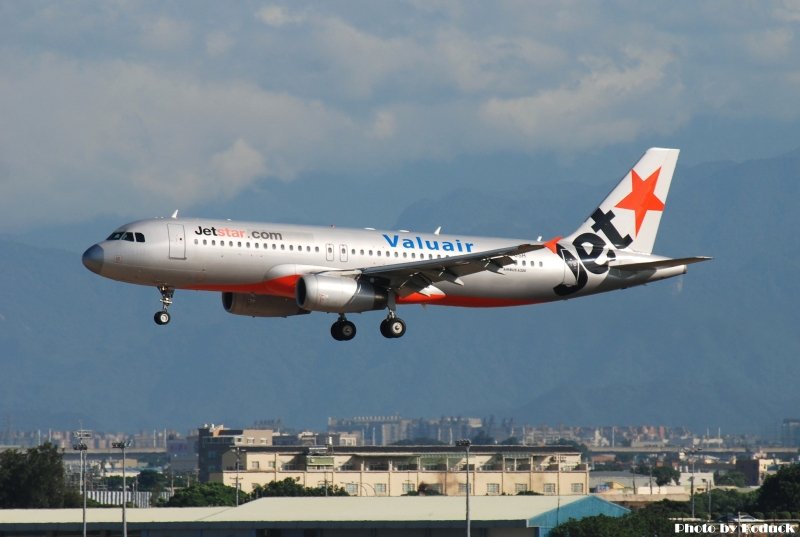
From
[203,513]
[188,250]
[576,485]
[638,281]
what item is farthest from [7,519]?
[576,485]

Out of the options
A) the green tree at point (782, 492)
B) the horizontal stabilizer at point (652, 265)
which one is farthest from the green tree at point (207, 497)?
the horizontal stabilizer at point (652, 265)

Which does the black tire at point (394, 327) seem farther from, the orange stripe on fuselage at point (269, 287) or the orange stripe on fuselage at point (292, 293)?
the orange stripe on fuselage at point (269, 287)

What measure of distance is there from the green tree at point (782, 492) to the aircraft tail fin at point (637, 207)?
7575 centimetres

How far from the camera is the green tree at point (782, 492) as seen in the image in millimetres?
160250

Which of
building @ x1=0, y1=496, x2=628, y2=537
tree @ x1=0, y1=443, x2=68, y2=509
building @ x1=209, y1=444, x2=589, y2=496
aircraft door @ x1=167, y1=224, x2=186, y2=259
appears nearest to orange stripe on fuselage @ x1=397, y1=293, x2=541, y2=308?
aircraft door @ x1=167, y1=224, x2=186, y2=259

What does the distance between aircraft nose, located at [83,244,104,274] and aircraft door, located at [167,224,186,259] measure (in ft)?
10.4

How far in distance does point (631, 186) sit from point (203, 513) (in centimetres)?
3561

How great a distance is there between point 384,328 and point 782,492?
95.0 meters

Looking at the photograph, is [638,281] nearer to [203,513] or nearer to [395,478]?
[203,513]

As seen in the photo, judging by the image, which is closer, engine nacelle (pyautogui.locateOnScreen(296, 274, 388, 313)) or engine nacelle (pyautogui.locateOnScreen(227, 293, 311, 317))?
engine nacelle (pyautogui.locateOnScreen(296, 274, 388, 313))

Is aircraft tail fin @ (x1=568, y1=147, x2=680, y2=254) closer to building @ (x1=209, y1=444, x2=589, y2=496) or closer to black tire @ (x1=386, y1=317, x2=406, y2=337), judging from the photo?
black tire @ (x1=386, y1=317, x2=406, y2=337)

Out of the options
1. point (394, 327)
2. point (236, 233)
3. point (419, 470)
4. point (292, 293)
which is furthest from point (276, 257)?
point (419, 470)

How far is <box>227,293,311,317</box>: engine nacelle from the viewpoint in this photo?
79.1 metres

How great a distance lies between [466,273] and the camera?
257 ft
